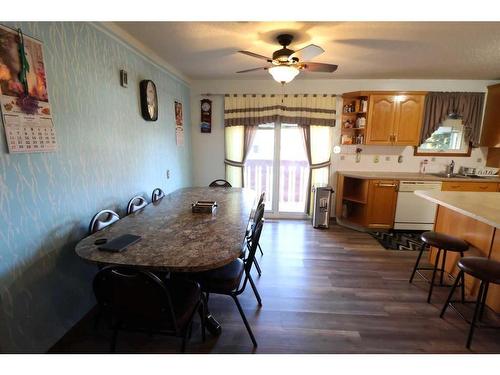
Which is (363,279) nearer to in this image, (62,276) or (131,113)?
(62,276)

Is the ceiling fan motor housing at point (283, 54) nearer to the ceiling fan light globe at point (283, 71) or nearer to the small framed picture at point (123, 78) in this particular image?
the ceiling fan light globe at point (283, 71)

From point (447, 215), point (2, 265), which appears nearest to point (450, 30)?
point (447, 215)

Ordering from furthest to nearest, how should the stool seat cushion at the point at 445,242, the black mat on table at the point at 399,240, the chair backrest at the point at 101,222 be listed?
1. the black mat on table at the point at 399,240
2. the stool seat cushion at the point at 445,242
3. the chair backrest at the point at 101,222

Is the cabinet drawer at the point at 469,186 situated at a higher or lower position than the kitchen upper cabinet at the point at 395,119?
lower

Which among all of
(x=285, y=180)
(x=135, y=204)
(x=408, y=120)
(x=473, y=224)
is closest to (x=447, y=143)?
(x=408, y=120)

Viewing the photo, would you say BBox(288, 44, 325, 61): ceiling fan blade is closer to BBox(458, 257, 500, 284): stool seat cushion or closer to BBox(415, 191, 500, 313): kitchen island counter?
BBox(415, 191, 500, 313): kitchen island counter

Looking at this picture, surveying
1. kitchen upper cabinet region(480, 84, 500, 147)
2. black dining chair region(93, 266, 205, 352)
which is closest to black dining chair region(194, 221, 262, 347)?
black dining chair region(93, 266, 205, 352)

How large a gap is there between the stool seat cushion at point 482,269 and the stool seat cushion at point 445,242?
0.96ft

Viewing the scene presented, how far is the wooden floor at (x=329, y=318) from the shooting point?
5.55 feet

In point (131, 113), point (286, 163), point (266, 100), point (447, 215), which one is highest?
point (266, 100)

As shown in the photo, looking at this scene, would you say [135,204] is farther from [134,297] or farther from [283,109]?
[283,109]

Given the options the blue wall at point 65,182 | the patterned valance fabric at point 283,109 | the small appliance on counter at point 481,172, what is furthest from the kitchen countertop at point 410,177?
the blue wall at point 65,182

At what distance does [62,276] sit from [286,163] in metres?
3.51
